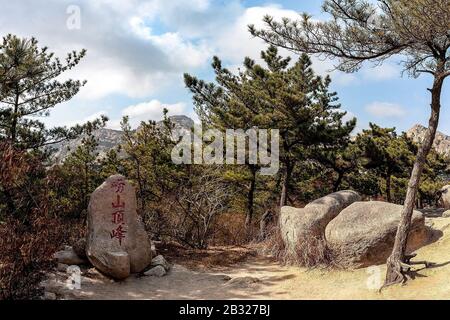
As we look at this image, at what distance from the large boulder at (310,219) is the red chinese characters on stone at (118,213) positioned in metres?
4.01

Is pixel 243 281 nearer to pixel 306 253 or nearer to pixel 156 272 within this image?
pixel 306 253

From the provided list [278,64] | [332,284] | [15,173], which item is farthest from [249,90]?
[15,173]

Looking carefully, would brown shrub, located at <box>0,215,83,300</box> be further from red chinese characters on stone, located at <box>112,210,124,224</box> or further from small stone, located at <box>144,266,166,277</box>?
small stone, located at <box>144,266,166,277</box>

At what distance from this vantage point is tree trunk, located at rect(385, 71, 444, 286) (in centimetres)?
721

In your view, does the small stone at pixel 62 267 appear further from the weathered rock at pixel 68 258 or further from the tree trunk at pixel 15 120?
the tree trunk at pixel 15 120

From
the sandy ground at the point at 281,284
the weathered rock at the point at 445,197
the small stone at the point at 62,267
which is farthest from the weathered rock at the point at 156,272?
A: the weathered rock at the point at 445,197

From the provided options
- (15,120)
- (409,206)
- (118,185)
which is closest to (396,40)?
(409,206)

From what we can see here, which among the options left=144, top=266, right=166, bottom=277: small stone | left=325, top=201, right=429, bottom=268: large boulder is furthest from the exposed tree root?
left=144, top=266, right=166, bottom=277: small stone

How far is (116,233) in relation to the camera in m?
8.38

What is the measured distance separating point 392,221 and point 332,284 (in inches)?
76.5

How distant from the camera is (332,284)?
25.9ft

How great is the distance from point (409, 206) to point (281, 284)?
291 cm

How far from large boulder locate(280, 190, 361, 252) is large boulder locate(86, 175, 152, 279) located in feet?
11.3

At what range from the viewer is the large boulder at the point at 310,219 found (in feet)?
31.5
